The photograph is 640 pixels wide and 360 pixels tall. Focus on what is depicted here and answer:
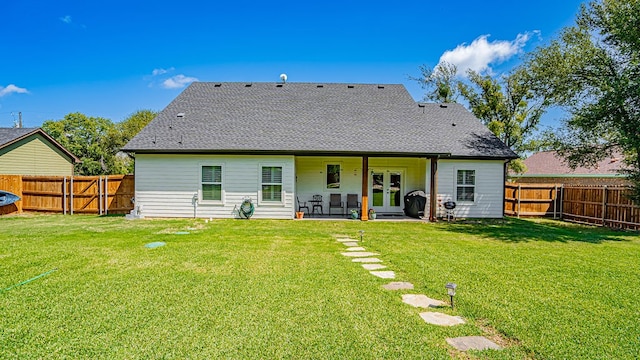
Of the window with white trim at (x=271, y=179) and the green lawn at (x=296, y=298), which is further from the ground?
the window with white trim at (x=271, y=179)

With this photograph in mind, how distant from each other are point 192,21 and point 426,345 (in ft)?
48.0

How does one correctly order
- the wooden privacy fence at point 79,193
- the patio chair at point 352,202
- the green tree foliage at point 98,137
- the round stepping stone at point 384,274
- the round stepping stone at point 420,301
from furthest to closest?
the green tree foliage at point 98,137
the patio chair at point 352,202
the wooden privacy fence at point 79,193
the round stepping stone at point 384,274
the round stepping stone at point 420,301

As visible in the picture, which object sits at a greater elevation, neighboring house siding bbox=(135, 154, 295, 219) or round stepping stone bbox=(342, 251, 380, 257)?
neighboring house siding bbox=(135, 154, 295, 219)

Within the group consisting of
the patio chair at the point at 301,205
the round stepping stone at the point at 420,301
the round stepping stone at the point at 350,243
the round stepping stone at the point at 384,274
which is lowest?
the round stepping stone at the point at 350,243

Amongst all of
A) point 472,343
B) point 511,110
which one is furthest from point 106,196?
point 511,110

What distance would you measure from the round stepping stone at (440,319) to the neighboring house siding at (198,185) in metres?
8.64

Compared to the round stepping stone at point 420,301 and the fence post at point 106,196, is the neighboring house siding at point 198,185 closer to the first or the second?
the fence post at point 106,196

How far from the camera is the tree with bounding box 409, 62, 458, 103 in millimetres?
22953

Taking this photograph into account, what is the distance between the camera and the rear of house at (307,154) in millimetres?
11883

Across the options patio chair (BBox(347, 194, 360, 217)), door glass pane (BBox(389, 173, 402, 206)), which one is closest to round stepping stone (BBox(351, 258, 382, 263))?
patio chair (BBox(347, 194, 360, 217))

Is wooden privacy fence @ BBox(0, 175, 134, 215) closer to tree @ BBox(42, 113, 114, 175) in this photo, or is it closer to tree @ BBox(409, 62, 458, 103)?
tree @ BBox(409, 62, 458, 103)

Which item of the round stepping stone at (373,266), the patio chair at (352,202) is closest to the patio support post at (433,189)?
the patio chair at (352,202)

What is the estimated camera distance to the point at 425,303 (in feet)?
13.3

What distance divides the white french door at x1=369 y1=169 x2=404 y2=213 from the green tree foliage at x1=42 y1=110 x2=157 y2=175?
2402 cm
